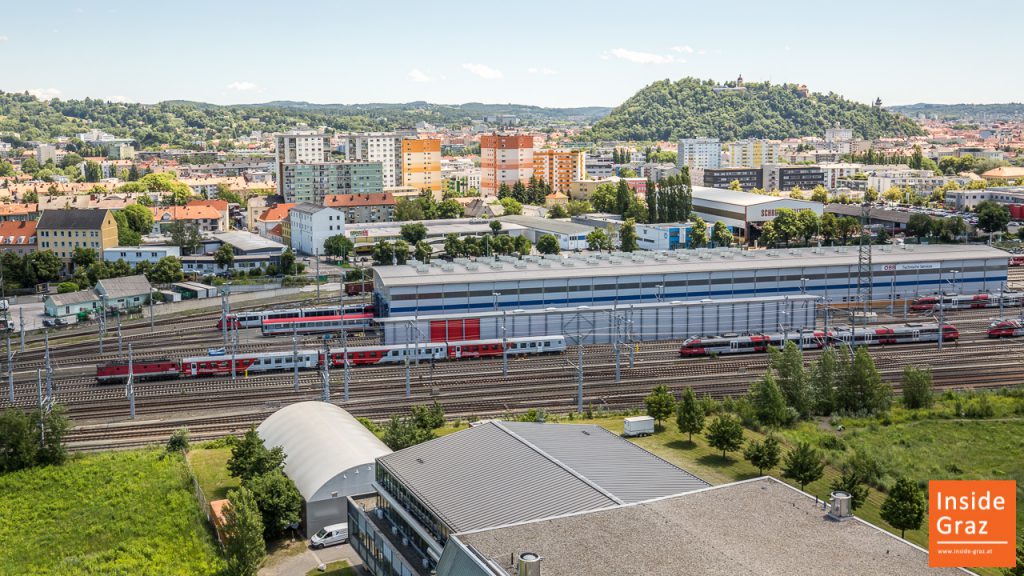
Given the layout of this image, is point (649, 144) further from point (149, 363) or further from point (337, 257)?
point (149, 363)

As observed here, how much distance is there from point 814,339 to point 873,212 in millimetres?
42246

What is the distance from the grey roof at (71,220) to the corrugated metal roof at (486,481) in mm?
46057

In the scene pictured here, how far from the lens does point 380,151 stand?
104m

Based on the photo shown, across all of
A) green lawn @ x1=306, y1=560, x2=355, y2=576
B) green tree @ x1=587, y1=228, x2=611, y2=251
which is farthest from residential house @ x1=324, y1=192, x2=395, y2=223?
green lawn @ x1=306, y1=560, x2=355, y2=576

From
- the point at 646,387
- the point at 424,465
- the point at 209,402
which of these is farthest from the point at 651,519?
the point at 209,402

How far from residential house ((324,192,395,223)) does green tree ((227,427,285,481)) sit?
5502 centimetres

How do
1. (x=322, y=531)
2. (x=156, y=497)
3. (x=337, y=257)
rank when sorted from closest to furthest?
(x=322, y=531) → (x=156, y=497) → (x=337, y=257)

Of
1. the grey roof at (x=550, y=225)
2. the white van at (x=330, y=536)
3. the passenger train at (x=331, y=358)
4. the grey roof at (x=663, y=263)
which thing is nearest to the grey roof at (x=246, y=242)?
the grey roof at (x=550, y=225)

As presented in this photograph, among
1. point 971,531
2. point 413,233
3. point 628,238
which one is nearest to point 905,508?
point 971,531

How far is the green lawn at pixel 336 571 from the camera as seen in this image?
20.3m

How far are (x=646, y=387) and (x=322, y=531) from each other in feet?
52.3

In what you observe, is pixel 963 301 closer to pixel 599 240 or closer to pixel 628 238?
pixel 628 238

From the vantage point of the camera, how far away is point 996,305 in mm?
48438

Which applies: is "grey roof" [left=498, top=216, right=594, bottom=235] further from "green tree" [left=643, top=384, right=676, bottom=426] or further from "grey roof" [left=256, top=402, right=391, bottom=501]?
"grey roof" [left=256, top=402, right=391, bottom=501]
